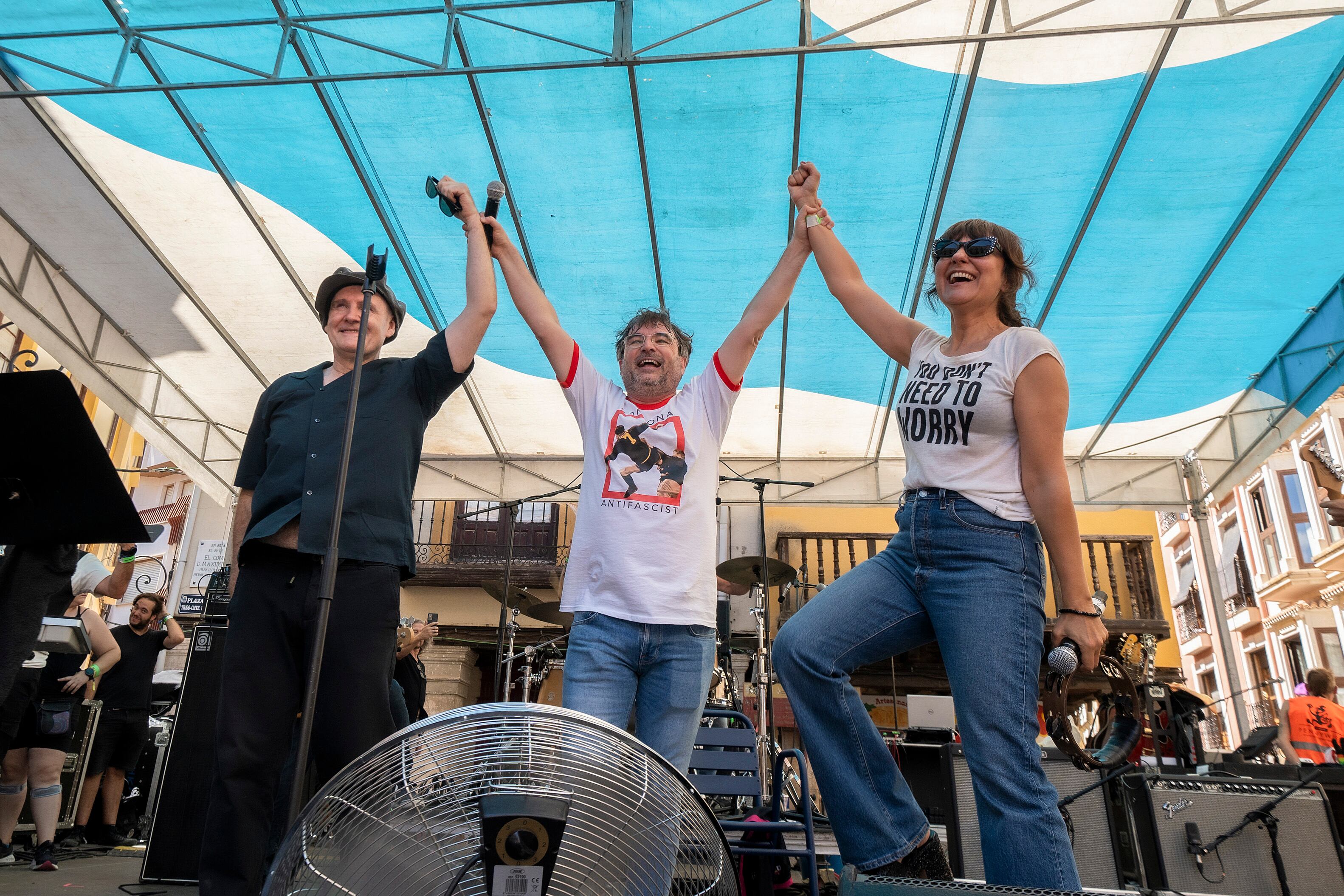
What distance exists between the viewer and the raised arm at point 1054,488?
1.66 meters

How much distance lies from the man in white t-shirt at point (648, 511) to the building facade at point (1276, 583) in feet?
48.4

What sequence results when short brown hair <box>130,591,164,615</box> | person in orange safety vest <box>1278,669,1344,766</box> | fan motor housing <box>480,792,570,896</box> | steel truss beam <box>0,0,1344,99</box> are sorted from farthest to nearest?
person in orange safety vest <box>1278,669,1344,766</box> < short brown hair <box>130,591,164,615</box> < steel truss beam <box>0,0,1344,99</box> < fan motor housing <box>480,792,570,896</box>

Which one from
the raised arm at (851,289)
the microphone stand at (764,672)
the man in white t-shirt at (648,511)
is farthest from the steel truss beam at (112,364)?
the raised arm at (851,289)

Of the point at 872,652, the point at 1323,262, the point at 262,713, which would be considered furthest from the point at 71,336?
the point at 1323,262

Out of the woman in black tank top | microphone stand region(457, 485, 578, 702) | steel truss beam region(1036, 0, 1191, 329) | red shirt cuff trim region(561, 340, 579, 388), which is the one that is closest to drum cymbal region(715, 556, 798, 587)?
microphone stand region(457, 485, 578, 702)

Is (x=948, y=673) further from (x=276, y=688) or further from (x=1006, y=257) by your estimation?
(x=276, y=688)

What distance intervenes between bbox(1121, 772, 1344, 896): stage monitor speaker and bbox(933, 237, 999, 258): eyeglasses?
9.81 ft

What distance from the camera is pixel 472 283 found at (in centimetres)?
216

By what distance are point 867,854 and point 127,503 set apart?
1.80 meters

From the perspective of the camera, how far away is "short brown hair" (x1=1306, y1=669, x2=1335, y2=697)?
659 centimetres

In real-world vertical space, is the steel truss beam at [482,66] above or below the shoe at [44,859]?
above

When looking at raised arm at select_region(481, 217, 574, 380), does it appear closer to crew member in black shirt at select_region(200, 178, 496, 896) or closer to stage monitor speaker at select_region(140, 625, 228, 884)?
crew member in black shirt at select_region(200, 178, 496, 896)

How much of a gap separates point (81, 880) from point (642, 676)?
2884 mm

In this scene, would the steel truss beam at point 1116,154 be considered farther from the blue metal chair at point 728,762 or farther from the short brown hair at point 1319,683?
the blue metal chair at point 728,762
